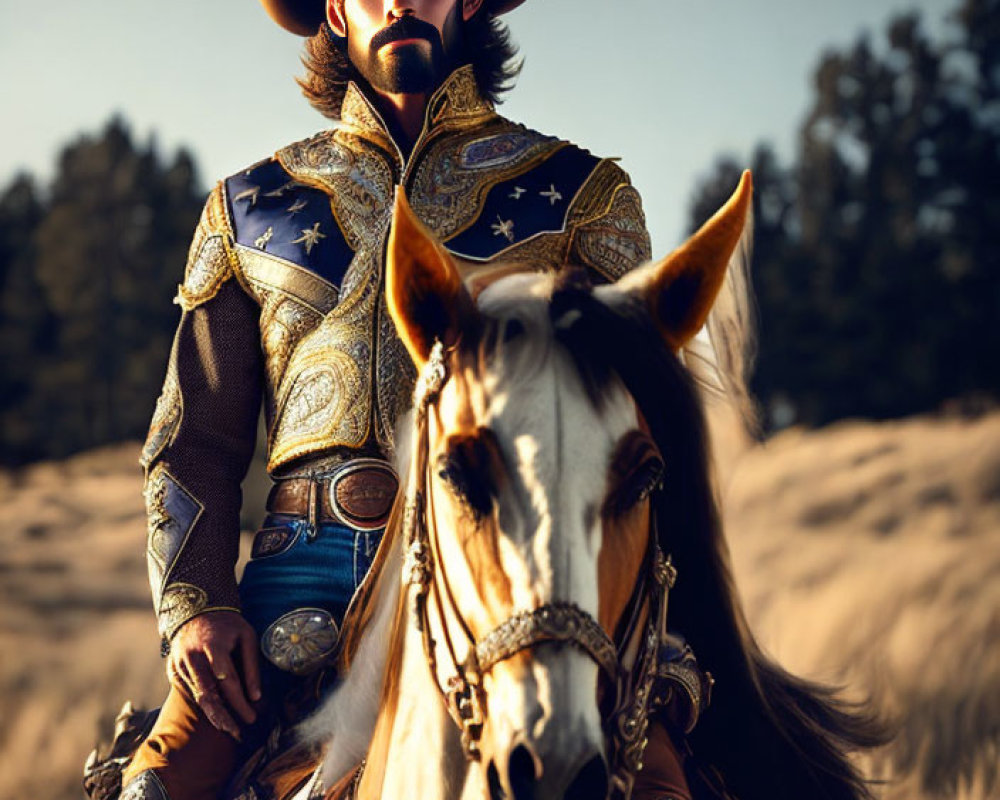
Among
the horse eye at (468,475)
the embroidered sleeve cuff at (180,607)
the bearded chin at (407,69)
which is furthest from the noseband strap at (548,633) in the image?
the bearded chin at (407,69)

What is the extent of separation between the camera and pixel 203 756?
10.4 feet

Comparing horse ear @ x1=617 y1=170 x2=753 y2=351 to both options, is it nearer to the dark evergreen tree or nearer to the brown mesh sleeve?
the brown mesh sleeve

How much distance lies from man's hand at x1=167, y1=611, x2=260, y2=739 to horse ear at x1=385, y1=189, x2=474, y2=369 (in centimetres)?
100

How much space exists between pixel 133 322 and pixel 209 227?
2799cm

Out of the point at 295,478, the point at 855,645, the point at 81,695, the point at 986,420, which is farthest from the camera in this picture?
the point at 986,420

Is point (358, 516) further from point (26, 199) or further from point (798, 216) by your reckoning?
point (798, 216)

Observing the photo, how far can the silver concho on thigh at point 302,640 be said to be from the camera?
3.13 meters

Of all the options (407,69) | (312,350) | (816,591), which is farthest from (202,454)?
(816,591)

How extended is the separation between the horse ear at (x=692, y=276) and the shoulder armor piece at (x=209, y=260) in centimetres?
146

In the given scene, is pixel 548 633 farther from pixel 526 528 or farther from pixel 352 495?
pixel 352 495

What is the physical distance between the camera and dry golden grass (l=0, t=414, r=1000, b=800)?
827 cm

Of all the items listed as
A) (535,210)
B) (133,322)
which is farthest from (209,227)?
(133,322)

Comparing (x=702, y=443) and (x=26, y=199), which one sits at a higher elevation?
(x=26, y=199)

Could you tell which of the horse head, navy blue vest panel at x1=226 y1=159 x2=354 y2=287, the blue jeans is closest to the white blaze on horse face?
the horse head
